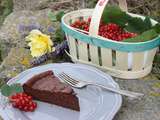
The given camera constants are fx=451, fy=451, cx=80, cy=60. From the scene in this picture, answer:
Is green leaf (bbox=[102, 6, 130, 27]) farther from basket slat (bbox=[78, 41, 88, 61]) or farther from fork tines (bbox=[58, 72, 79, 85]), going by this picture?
fork tines (bbox=[58, 72, 79, 85])

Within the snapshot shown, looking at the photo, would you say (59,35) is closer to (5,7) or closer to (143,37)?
(143,37)

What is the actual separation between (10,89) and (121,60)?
0.42 meters

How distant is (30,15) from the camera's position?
7.72ft

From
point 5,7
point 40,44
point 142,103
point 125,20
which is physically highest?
point 125,20

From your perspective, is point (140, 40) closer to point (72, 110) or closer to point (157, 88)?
point (157, 88)

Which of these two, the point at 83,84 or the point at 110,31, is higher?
the point at 110,31

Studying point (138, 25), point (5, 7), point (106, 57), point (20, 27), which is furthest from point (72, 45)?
point (5, 7)

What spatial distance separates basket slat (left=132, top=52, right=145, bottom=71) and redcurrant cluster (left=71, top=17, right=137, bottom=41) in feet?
0.29

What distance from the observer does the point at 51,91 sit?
1540 mm

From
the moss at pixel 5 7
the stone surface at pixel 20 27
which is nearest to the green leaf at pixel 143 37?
the stone surface at pixel 20 27

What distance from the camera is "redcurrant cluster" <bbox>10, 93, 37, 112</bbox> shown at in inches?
59.6

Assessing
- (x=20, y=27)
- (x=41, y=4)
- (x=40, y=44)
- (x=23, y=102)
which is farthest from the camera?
(x=41, y=4)

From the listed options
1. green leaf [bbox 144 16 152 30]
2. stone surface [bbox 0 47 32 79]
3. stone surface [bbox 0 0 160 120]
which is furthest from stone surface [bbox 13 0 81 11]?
green leaf [bbox 144 16 152 30]

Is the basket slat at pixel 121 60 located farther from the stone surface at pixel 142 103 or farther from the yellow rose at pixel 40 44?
the yellow rose at pixel 40 44
